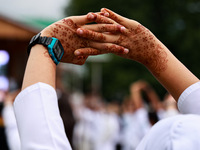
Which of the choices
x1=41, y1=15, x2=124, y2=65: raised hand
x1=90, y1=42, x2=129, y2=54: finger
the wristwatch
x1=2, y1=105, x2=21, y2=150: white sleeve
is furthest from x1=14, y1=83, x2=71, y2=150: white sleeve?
x1=2, y1=105, x2=21, y2=150: white sleeve

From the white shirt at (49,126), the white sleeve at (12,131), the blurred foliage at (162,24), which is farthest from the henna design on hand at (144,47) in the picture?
the blurred foliage at (162,24)

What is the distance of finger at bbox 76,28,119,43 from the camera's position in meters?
1.14

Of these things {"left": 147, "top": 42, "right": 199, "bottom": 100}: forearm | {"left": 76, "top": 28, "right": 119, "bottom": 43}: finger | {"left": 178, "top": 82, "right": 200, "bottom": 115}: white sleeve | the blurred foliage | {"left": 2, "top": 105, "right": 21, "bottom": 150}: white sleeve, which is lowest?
the blurred foliage

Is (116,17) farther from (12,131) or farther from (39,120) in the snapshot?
(12,131)

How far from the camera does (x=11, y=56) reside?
234 inches

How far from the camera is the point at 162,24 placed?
1952 centimetres

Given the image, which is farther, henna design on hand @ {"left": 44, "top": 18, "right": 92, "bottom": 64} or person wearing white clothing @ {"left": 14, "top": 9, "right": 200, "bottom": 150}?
henna design on hand @ {"left": 44, "top": 18, "right": 92, "bottom": 64}

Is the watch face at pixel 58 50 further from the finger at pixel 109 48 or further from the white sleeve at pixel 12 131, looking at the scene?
the white sleeve at pixel 12 131

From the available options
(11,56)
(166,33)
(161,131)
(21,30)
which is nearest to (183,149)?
(161,131)

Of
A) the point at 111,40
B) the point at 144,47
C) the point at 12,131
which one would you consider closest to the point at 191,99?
the point at 144,47

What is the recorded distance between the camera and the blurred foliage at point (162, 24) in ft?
60.6

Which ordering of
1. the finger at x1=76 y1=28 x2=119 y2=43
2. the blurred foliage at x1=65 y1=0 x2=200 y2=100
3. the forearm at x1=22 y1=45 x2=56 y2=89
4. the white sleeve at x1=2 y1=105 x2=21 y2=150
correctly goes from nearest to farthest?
the forearm at x1=22 y1=45 x2=56 y2=89 → the finger at x1=76 y1=28 x2=119 y2=43 → the white sleeve at x1=2 y1=105 x2=21 y2=150 → the blurred foliage at x1=65 y1=0 x2=200 y2=100

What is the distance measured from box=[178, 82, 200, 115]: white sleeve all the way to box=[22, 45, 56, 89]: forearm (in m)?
0.52

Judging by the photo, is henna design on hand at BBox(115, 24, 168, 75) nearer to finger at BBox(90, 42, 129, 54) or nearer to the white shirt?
finger at BBox(90, 42, 129, 54)
